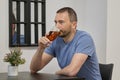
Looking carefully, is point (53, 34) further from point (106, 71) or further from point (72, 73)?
point (106, 71)

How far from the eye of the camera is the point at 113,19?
3.25 m

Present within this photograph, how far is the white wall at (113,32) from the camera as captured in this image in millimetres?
3229

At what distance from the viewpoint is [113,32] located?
3.27 metres

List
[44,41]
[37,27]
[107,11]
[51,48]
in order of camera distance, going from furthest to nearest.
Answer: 1. [107,11]
2. [37,27]
3. [51,48]
4. [44,41]

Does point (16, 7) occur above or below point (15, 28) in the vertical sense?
above

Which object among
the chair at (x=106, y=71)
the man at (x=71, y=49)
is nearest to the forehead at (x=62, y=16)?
the man at (x=71, y=49)

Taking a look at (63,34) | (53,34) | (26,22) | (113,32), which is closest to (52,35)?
(53,34)

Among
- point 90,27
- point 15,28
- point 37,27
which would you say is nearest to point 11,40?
point 15,28

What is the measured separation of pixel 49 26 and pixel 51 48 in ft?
1.59

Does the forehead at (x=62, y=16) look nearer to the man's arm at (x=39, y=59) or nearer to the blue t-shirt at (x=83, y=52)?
the blue t-shirt at (x=83, y=52)

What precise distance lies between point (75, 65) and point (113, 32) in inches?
45.7

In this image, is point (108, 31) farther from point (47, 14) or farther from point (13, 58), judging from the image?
point (13, 58)

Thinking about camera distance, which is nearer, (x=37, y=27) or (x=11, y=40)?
(x=11, y=40)

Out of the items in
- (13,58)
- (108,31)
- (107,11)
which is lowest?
(13,58)
